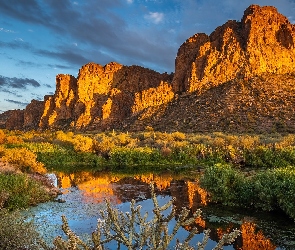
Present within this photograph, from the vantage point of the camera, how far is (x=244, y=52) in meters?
85.0

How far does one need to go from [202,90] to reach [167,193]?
2412 inches

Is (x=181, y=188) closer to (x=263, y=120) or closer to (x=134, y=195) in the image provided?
(x=134, y=195)

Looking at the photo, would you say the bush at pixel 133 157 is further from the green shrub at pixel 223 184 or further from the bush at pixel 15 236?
the bush at pixel 15 236

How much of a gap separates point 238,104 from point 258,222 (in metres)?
50.1

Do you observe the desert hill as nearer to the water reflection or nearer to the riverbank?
the water reflection

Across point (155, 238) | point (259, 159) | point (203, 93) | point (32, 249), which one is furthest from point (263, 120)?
point (155, 238)

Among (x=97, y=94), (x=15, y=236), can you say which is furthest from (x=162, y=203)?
(x=97, y=94)

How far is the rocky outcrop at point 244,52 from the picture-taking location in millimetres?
80438

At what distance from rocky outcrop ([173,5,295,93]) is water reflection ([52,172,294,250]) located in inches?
2215

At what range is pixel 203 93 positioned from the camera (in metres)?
77.2

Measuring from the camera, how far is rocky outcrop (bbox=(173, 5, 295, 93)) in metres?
80.4

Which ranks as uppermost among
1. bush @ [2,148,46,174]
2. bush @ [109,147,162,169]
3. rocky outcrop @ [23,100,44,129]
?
rocky outcrop @ [23,100,44,129]

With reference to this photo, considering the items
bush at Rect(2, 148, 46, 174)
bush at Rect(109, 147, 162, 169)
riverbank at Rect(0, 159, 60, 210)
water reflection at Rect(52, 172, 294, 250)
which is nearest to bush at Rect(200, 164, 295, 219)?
water reflection at Rect(52, 172, 294, 250)

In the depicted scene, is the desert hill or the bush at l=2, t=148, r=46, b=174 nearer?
the bush at l=2, t=148, r=46, b=174
